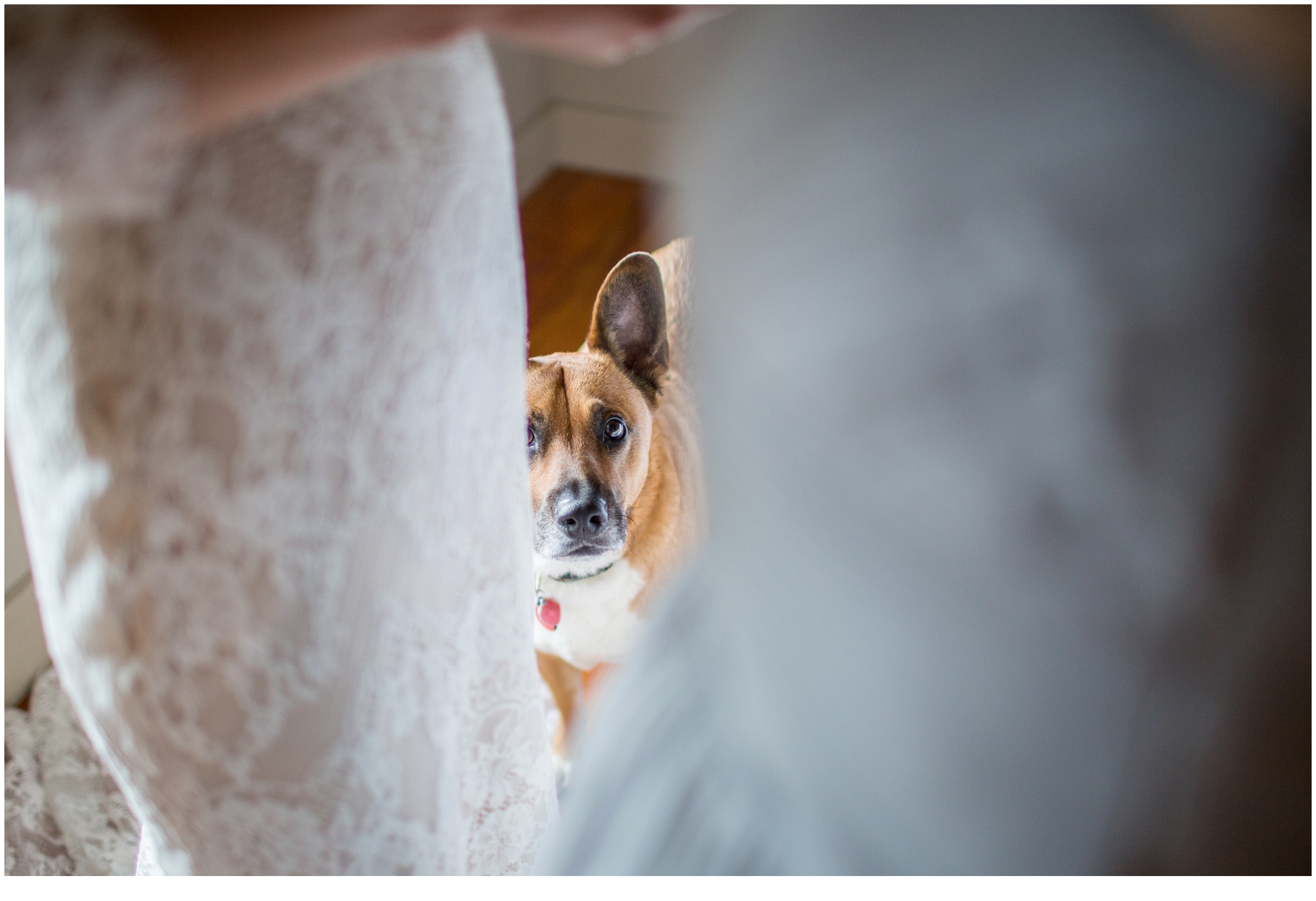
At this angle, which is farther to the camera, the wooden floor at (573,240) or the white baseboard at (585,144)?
the white baseboard at (585,144)

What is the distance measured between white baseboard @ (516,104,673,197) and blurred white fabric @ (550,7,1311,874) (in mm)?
1499

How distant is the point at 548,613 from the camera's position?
79 cm

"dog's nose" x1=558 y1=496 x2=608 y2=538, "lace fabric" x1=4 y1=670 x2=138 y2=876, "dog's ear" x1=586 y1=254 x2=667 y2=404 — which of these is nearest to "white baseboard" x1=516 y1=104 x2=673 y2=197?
"dog's ear" x1=586 y1=254 x2=667 y2=404

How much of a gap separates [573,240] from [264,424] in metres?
1.48

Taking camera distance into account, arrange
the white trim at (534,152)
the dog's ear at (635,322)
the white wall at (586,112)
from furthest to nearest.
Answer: the white trim at (534,152) < the white wall at (586,112) < the dog's ear at (635,322)

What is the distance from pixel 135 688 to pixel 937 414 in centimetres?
36

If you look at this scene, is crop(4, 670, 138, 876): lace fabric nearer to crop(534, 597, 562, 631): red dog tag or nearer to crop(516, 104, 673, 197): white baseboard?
crop(534, 597, 562, 631): red dog tag

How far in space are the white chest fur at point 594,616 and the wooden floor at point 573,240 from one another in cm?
59

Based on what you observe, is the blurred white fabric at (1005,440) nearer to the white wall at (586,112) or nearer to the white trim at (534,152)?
the white wall at (586,112)

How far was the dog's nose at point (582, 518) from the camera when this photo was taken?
0.82 meters

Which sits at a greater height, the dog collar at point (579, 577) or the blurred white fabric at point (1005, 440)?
the blurred white fabric at point (1005, 440)

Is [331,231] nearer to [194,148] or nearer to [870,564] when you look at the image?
[194,148]

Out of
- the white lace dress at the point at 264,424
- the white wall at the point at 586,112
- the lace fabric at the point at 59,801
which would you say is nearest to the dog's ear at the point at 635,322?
the white lace dress at the point at 264,424

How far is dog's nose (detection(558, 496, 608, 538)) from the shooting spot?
825mm
